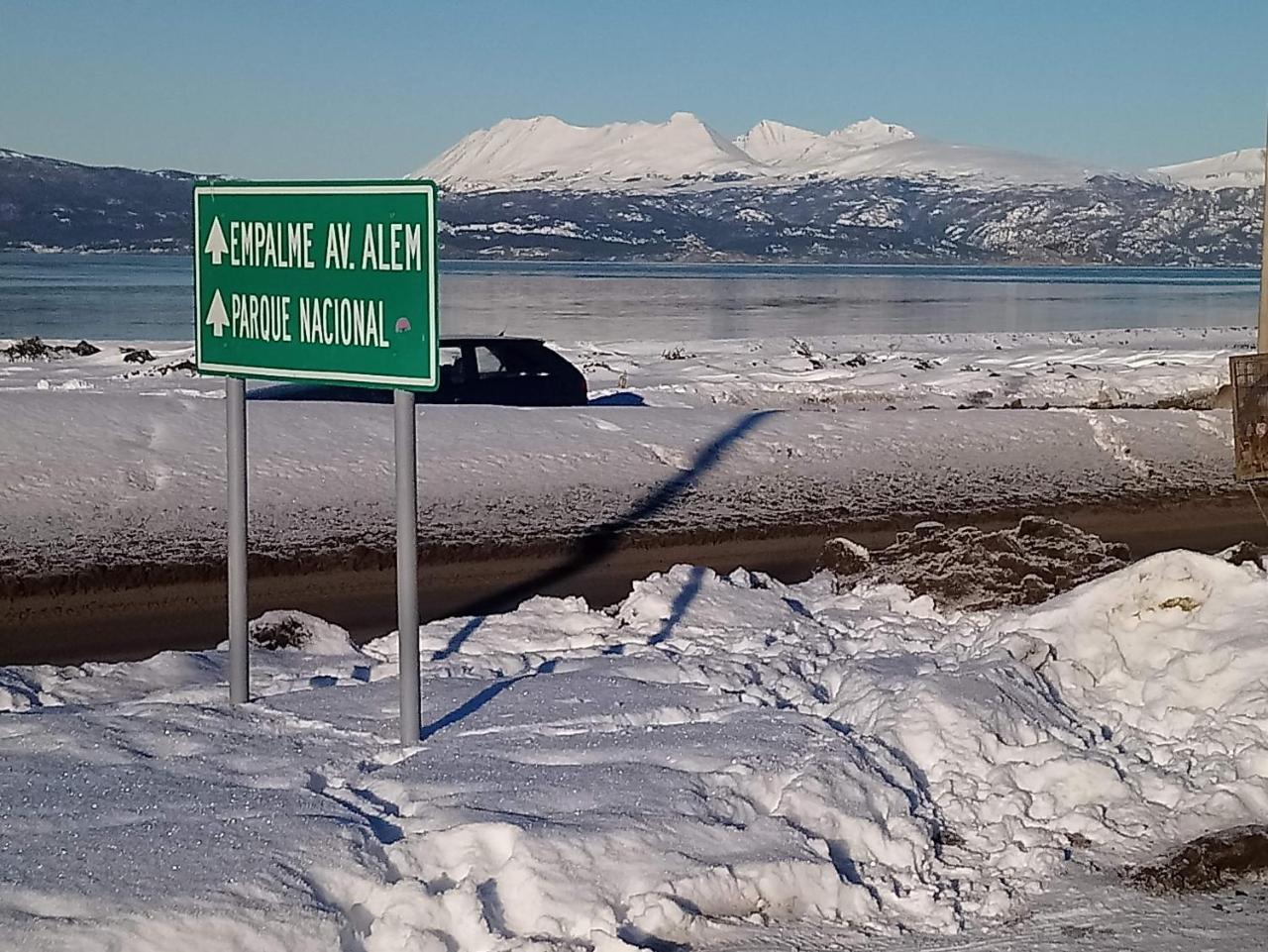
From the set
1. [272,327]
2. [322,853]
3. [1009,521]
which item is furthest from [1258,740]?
[1009,521]

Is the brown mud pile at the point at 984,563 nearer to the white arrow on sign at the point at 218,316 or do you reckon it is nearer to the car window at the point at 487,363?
the white arrow on sign at the point at 218,316

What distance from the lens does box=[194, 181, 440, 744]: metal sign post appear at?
5719mm

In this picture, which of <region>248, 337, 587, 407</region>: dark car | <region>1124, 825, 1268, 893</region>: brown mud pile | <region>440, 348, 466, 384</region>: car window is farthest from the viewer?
<region>248, 337, 587, 407</region>: dark car

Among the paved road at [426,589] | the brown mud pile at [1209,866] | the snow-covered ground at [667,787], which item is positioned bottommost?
the paved road at [426,589]

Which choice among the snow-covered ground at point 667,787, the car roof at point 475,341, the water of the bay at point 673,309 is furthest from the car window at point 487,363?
the water of the bay at point 673,309

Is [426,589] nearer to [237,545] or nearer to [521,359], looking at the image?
[237,545]

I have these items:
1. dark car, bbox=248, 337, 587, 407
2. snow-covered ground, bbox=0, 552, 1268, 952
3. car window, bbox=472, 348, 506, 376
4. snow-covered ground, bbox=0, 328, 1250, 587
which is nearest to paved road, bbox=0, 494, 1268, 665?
snow-covered ground, bbox=0, 328, 1250, 587

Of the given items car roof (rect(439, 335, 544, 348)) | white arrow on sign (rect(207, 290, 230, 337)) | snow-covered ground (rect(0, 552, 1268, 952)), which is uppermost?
white arrow on sign (rect(207, 290, 230, 337))

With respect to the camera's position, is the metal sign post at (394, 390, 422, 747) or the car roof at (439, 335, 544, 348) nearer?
the metal sign post at (394, 390, 422, 747)

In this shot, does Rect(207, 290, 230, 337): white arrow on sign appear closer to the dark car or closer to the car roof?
the car roof

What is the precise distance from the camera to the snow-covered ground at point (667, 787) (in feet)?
14.9

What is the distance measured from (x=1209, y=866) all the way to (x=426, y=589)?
5987mm

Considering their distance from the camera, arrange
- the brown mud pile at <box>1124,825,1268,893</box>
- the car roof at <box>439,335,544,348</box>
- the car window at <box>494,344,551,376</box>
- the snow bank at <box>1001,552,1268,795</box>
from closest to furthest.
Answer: the brown mud pile at <box>1124,825,1268,893</box> < the snow bank at <box>1001,552,1268,795</box> < the car roof at <box>439,335,544,348</box> < the car window at <box>494,344,551,376</box>

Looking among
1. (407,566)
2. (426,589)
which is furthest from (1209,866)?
(426,589)
